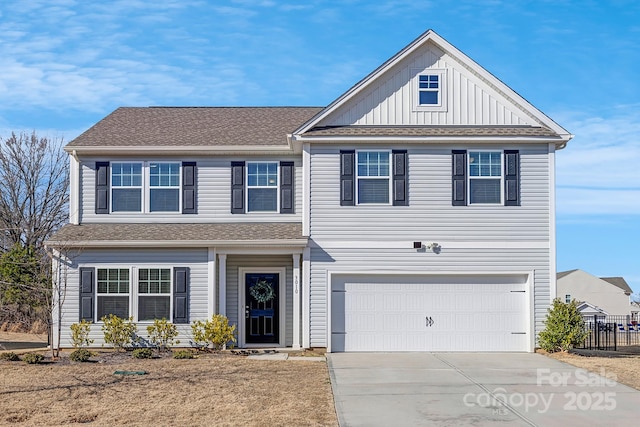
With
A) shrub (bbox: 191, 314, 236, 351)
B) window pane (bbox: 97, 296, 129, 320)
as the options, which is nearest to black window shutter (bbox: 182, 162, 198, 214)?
window pane (bbox: 97, 296, 129, 320)

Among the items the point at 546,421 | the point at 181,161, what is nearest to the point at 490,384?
the point at 546,421

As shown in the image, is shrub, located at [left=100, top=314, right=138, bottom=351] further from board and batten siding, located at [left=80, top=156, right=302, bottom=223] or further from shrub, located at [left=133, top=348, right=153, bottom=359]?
board and batten siding, located at [left=80, top=156, right=302, bottom=223]

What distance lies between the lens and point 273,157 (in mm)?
21156

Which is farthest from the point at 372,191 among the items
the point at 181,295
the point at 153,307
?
the point at 153,307

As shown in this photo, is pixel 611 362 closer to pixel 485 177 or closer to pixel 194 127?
pixel 485 177

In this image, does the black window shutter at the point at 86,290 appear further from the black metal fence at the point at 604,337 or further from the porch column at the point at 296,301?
the black metal fence at the point at 604,337

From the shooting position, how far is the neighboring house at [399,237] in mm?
19766

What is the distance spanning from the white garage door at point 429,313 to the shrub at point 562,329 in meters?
0.56

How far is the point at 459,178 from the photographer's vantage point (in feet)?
65.1

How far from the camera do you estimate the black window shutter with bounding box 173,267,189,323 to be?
65.8 ft

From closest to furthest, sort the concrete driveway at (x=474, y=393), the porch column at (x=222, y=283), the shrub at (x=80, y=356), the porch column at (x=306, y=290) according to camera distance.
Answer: the concrete driveway at (x=474, y=393) → the shrub at (x=80, y=356) → the porch column at (x=306, y=290) → the porch column at (x=222, y=283)

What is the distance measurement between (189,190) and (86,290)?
12.3 ft

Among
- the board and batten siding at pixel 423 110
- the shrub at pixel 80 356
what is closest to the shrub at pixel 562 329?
the board and batten siding at pixel 423 110

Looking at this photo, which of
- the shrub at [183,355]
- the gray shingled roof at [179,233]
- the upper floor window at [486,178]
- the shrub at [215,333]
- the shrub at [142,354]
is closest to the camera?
the shrub at [183,355]
